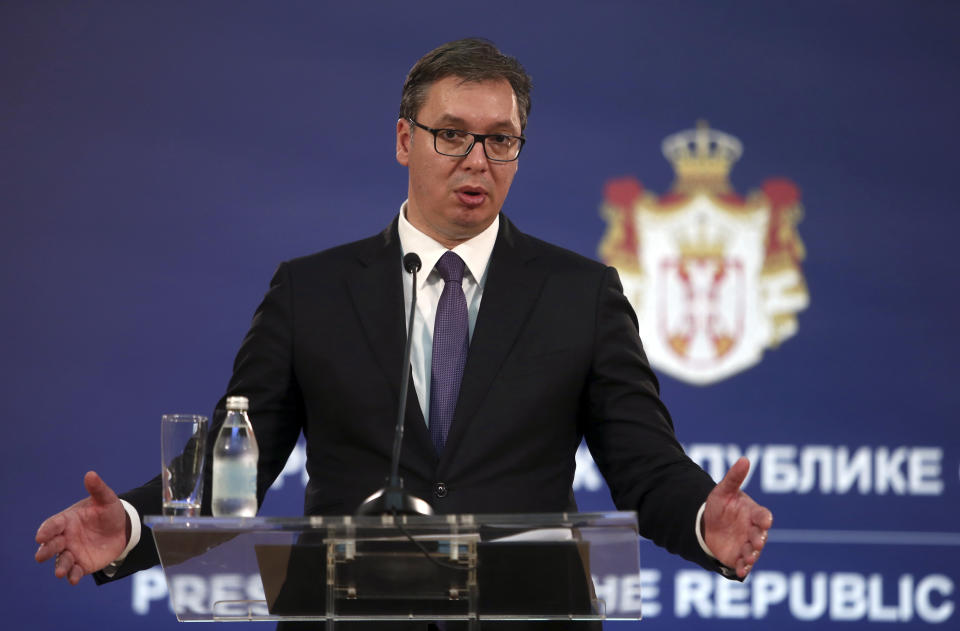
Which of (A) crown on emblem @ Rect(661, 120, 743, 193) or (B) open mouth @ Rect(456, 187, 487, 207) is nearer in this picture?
(B) open mouth @ Rect(456, 187, 487, 207)

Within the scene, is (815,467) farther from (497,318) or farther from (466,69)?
(466,69)

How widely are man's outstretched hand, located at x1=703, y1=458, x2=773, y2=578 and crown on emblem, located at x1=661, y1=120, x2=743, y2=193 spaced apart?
2420 mm

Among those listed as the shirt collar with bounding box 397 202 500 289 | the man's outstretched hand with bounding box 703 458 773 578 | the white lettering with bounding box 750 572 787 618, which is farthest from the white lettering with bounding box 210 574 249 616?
the white lettering with bounding box 750 572 787 618

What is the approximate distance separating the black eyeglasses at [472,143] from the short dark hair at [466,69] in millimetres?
86

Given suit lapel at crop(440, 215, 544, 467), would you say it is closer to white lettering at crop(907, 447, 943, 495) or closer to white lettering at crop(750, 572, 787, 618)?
white lettering at crop(750, 572, 787, 618)

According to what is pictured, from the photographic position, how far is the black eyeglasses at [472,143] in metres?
2.29

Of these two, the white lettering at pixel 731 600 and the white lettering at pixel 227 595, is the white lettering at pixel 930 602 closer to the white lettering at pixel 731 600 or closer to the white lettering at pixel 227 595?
the white lettering at pixel 731 600

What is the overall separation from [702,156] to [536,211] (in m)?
0.60

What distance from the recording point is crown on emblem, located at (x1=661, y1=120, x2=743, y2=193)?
4.07 metres

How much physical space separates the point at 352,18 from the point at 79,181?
1.12 metres

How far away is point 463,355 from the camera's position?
2.25 meters

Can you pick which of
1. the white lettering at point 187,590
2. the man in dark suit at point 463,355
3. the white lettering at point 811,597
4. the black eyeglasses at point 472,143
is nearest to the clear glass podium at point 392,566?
the white lettering at point 187,590

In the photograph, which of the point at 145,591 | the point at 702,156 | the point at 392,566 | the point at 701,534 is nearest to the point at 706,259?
the point at 702,156

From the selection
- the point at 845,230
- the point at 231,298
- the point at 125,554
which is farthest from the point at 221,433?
the point at 845,230
